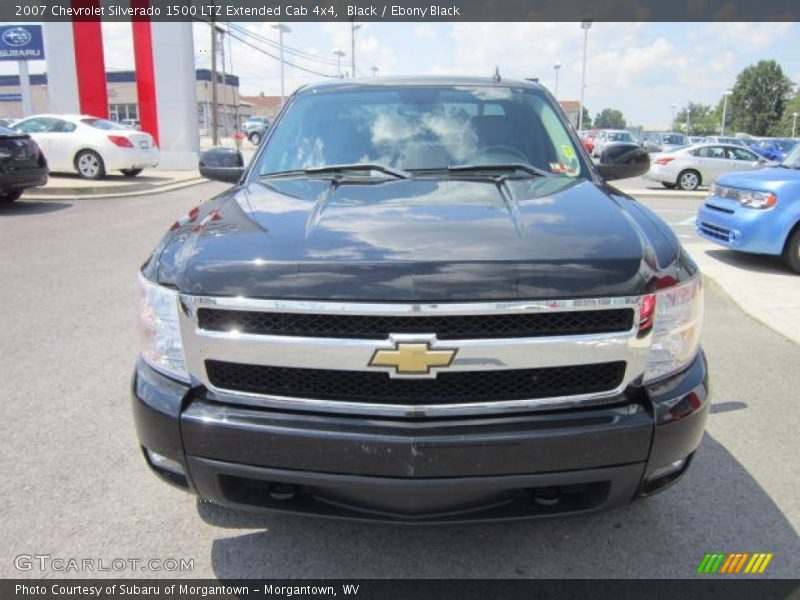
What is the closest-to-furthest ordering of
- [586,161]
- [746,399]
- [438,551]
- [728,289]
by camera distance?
[438,551] → [586,161] → [746,399] → [728,289]

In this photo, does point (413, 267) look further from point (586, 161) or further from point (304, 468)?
point (586, 161)

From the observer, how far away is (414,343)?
77.9 inches

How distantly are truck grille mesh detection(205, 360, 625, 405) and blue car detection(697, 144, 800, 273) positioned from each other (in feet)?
22.6

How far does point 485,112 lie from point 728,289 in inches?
185

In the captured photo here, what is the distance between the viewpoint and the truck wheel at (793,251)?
7.82 m

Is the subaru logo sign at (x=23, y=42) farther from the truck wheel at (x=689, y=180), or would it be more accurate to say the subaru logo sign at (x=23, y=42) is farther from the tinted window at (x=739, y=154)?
the tinted window at (x=739, y=154)

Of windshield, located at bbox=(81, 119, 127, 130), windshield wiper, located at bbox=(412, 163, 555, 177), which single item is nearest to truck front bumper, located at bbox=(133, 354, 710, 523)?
windshield wiper, located at bbox=(412, 163, 555, 177)

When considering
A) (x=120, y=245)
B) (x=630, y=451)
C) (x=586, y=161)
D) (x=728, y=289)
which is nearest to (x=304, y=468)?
(x=630, y=451)

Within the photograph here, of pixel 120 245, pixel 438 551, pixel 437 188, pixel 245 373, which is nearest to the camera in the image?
pixel 245 373

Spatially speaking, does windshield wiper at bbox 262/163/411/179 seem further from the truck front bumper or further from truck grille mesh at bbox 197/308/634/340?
the truck front bumper

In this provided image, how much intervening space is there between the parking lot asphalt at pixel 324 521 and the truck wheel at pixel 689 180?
55.6 feet

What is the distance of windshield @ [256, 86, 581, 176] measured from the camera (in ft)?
10.9

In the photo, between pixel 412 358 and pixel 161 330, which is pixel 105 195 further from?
pixel 412 358

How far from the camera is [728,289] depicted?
277 inches
